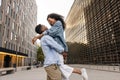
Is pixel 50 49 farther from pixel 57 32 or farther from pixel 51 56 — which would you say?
pixel 57 32

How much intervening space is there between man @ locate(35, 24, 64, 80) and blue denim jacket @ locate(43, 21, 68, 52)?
0.08m

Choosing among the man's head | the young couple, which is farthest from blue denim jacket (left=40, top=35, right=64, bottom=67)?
the man's head

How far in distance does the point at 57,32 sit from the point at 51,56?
17.3 inches

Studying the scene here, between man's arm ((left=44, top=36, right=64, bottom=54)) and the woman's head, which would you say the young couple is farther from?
the woman's head

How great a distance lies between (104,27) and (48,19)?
33.9 m

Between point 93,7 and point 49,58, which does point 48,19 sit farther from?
point 93,7

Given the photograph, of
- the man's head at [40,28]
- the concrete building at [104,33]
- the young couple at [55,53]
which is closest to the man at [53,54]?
the young couple at [55,53]

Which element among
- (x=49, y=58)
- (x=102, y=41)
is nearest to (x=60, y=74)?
(x=49, y=58)

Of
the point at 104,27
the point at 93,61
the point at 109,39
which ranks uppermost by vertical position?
the point at 104,27

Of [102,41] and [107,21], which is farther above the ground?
[107,21]

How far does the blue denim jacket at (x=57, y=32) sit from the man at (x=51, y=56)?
0.27 ft

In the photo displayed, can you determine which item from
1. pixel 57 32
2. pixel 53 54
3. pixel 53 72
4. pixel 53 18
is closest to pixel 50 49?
pixel 53 54

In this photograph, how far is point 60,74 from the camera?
3375 millimetres

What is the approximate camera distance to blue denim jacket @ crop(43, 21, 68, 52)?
351 centimetres
